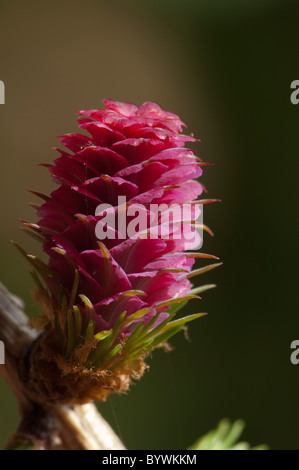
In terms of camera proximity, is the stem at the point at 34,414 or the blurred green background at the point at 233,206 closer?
the stem at the point at 34,414

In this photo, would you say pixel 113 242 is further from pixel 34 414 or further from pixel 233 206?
pixel 233 206

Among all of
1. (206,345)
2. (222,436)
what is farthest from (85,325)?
(206,345)

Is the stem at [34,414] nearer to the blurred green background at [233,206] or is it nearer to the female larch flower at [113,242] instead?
the female larch flower at [113,242]

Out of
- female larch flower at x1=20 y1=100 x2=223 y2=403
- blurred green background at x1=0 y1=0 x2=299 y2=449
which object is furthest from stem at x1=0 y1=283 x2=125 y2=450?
blurred green background at x1=0 y1=0 x2=299 y2=449

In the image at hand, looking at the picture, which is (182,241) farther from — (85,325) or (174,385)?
(174,385)

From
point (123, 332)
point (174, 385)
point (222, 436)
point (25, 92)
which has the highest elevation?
point (25, 92)

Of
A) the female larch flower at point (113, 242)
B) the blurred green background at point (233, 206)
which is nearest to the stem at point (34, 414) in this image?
the female larch flower at point (113, 242)
